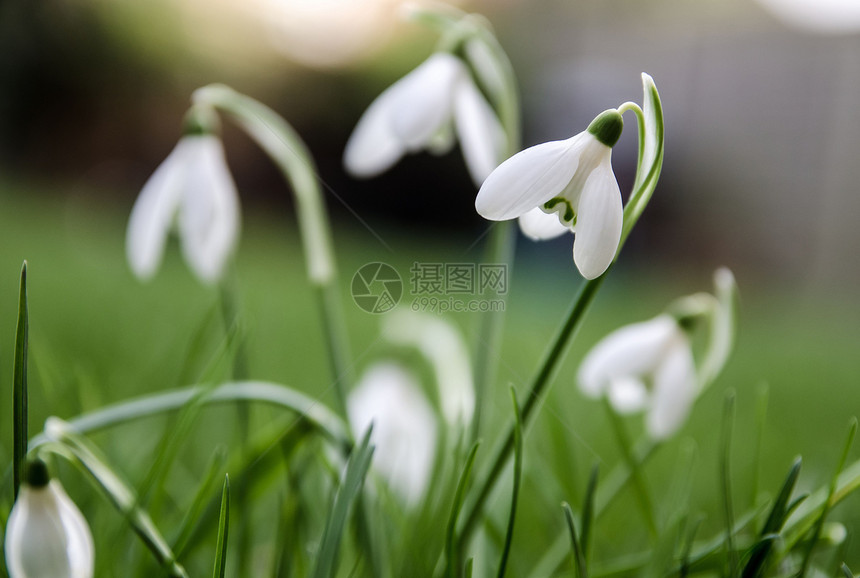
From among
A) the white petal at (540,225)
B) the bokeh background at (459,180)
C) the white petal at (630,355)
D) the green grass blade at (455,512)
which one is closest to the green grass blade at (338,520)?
the green grass blade at (455,512)

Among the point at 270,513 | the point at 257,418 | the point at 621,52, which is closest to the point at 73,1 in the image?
the point at 621,52

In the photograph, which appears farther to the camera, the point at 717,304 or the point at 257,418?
the point at 257,418

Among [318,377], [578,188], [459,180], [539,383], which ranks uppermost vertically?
[459,180]

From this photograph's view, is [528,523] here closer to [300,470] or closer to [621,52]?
Answer: [300,470]

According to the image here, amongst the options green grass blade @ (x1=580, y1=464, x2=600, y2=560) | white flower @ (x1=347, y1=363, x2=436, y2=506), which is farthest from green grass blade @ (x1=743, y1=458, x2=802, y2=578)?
white flower @ (x1=347, y1=363, x2=436, y2=506)

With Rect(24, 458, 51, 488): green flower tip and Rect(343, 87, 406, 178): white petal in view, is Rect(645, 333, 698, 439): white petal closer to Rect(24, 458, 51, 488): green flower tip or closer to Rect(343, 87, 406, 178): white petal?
Rect(343, 87, 406, 178): white petal

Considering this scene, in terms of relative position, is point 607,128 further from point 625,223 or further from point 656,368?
point 656,368

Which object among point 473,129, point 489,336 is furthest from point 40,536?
point 473,129
